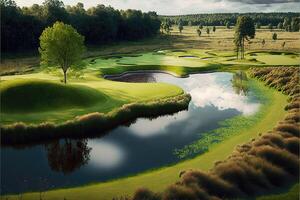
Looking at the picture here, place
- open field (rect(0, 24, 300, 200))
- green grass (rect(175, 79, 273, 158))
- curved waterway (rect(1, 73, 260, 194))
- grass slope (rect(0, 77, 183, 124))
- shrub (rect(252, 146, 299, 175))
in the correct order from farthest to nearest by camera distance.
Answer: grass slope (rect(0, 77, 183, 124))
green grass (rect(175, 79, 273, 158))
curved waterway (rect(1, 73, 260, 194))
shrub (rect(252, 146, 299, 175))
open field (rect(0, 24, 300, 200))

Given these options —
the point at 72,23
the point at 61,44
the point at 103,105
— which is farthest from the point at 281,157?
the point at 72,23

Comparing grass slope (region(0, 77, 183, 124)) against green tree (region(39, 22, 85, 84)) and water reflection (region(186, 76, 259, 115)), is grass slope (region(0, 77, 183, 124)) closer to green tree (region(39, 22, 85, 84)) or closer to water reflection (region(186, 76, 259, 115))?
water reflection (region(186, 76, 259, 115))

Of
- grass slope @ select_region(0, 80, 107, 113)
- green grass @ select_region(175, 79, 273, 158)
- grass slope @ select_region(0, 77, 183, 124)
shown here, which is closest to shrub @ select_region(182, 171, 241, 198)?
green grass @ select_region(175, 79, 273, 158)

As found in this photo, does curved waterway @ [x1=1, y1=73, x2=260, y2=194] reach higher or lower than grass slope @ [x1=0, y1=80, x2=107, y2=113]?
lower

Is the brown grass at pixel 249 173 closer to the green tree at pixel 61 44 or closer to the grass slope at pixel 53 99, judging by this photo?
the grass slope at pixel 53 99

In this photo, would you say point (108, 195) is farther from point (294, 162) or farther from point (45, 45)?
point (45, 45)

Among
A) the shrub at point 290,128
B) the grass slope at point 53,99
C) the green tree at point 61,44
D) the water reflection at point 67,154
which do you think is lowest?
the water reflection at point 67,154

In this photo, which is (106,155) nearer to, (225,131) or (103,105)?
(225,131)

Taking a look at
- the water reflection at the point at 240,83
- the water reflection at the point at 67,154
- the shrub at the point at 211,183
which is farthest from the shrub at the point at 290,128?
the water reflection at the point at 240,83
